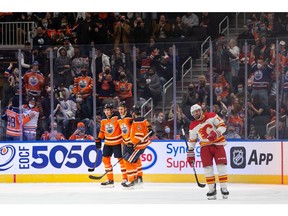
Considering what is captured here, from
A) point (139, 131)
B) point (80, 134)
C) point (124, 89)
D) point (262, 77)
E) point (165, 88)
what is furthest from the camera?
point (124, 89)

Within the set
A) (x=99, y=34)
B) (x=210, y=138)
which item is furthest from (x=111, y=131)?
(x=99, y=34)

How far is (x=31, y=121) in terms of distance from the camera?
1814 cm

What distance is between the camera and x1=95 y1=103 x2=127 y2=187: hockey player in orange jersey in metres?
16.2

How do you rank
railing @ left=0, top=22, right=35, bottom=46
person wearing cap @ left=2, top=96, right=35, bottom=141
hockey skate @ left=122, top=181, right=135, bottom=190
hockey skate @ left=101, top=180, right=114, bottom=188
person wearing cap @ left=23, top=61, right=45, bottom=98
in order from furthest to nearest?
railing @ left=0, top=22, right=35, bottom=46
person wearing cap @ left=23, top=61, right=45, bottom=98
person wearing cap @ left=2, top=96, right=35, bottom=141
hockey skate @ left=101, top=180, right=114, bottom=188
hockey skate @ left=122, top=181, right=135, bottom=190

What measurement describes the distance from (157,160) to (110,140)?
4.34 feet

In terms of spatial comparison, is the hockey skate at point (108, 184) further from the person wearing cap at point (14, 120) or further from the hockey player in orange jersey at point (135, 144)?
the person wearing cap at point (14, 120)

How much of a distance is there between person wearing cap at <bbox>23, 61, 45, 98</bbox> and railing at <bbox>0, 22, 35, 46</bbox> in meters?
2.70

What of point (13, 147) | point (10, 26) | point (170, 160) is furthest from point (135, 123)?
point (10, 26)

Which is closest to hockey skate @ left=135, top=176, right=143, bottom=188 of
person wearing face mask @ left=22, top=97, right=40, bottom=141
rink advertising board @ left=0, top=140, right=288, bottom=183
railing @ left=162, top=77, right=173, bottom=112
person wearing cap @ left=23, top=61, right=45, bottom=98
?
rink advertising board @ left=0, top=140, right=288, bottom=183

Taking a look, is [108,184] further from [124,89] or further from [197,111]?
[197,111]

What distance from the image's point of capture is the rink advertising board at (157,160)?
16.8 metres

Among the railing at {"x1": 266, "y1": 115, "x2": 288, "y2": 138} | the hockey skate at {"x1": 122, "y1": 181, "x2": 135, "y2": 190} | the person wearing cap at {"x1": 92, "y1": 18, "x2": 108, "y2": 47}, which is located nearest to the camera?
the hockey skate at {"x1": 122, "y1": 181, "x2": 135, "y2": 190}

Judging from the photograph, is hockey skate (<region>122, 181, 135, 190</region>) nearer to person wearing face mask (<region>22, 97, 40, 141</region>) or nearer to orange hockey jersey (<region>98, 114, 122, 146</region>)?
orange hockey jersey (<region>98, 114, 122, 146</region>)

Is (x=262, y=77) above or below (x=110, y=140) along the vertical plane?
above
